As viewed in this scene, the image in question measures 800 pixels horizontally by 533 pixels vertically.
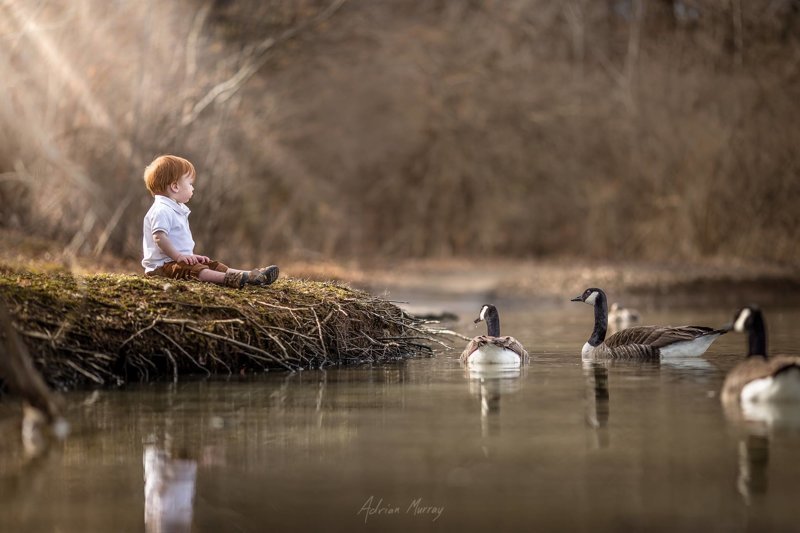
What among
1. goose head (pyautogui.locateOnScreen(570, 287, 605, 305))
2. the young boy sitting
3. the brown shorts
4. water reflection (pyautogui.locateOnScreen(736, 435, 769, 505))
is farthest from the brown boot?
water reflection (pyautogui.locateOnScreen(736, 435, 769, 505))

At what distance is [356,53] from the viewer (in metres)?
27.8

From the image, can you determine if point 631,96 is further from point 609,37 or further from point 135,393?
point 135,393

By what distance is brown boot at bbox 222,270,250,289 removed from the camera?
35.0ft

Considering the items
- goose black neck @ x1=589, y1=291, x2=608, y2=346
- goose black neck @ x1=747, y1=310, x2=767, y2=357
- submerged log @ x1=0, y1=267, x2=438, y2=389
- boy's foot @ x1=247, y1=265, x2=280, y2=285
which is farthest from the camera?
goose black neck @ x1=589, y1=291, x2=608, y2=346

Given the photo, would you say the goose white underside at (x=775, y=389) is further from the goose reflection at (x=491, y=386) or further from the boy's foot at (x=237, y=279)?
the boy's foot at (x=237, y=279)

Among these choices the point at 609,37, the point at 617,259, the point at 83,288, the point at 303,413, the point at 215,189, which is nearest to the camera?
the point at 303,413

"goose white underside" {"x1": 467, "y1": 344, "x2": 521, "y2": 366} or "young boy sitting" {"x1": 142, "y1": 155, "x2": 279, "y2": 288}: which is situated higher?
"young boy sitting" {"x1": 142, "y1": 155, "x2": 279, "y2": 288}

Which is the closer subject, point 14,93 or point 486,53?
point 14,93

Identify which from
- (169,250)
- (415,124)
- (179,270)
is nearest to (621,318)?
(179,270)

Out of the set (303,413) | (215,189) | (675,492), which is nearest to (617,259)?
(215,189)

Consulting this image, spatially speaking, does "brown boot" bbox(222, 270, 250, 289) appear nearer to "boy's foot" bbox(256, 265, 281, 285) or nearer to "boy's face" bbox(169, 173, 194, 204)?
"boy's foot" bbox(256, 265, 281, 285)

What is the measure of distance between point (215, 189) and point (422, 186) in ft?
56.2

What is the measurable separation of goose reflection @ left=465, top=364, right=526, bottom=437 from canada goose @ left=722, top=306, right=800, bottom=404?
1520 mm
